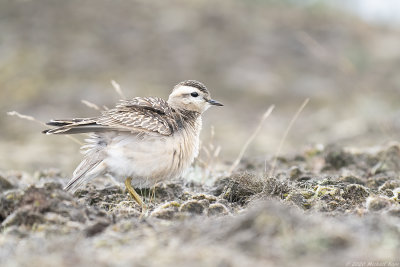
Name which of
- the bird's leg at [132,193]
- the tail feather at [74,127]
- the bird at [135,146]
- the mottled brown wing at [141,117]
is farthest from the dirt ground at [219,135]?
the mottled brown wing at [141,117]

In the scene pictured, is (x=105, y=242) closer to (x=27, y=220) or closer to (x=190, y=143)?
(x=27, y=220)

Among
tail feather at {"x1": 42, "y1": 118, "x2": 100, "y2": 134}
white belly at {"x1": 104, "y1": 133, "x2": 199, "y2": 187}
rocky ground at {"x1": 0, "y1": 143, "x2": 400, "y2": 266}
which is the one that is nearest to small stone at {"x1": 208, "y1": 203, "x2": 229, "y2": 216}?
rocky ground at {"x1": 0, "y1": 143, "x2": 400, "y2": 266}

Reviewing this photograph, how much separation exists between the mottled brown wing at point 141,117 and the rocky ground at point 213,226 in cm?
78

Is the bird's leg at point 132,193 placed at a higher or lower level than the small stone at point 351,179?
lower

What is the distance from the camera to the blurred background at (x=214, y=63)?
14141 mm

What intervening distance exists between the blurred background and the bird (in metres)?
6.07

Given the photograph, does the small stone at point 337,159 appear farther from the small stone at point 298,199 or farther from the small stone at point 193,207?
the small stone at point 193,207

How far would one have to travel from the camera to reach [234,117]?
595 inches

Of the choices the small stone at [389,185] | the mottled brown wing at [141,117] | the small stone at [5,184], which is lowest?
the small stone at [5,184]

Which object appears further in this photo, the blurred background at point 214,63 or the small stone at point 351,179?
the blurred background at point 214,63

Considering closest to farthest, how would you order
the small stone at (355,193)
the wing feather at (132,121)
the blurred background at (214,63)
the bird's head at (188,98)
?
the small stone at (355,193), the wing feather at (132,121), the bird's head at (188,98), the blurred background at (214,63)

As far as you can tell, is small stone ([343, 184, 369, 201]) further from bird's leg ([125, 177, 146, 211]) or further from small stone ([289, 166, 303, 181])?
bird's leg ([125, 177, 146, 211])

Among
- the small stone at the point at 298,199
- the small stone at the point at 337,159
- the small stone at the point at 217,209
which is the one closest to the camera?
the small stone at the point at 217,209

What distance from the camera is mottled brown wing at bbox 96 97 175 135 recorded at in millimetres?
6113
